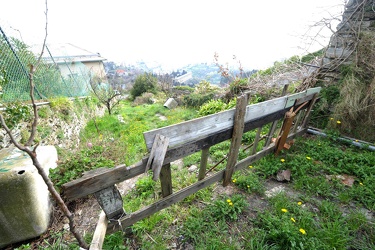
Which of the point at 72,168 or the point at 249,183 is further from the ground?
the point at 72,168

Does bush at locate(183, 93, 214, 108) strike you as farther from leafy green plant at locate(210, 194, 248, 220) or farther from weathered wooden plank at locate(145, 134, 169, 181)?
weathered wooden plank at locate(145, 134, 169, 181)

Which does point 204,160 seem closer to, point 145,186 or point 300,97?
point 145,186

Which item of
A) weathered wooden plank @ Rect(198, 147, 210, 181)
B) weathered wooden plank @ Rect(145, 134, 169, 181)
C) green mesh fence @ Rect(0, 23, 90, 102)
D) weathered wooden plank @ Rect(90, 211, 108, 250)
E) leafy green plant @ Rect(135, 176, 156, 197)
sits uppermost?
green mesh fence @ Rect(0, 23, 90, 102)

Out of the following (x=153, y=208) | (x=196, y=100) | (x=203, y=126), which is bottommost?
(x=196, y=100)

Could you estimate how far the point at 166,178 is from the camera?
2.06 metres

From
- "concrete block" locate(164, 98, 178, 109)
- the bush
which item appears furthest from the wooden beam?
"concrete block" locate(164, 98, 178, 109)

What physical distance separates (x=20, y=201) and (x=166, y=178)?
1.96 m

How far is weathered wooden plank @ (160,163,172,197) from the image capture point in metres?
1.99

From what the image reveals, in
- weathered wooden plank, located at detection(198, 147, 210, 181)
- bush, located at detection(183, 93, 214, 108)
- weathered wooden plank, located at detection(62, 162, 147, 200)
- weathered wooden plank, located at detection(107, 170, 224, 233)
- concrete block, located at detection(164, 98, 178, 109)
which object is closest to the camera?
weathered wooden plank, located at detection(62, 162, 147, 200)

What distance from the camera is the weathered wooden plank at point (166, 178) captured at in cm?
199

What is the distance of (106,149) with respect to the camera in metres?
4.29

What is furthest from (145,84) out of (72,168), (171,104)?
(72,168)

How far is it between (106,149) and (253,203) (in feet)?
12.2

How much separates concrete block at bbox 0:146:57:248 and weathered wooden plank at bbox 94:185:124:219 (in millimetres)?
1289
